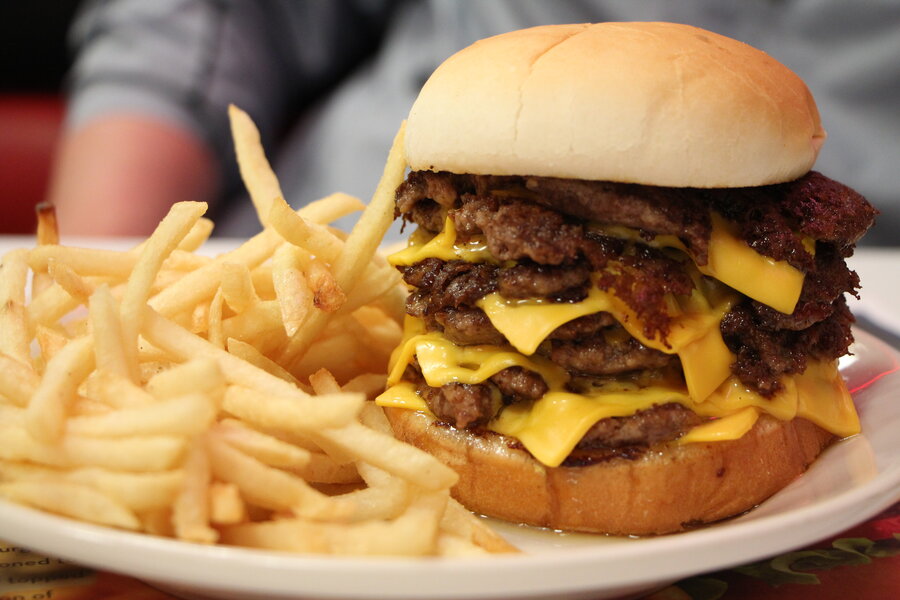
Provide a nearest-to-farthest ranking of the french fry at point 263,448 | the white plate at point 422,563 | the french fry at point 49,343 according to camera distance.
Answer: the white plate at point 422,563 < the french fry at point 263,448 < the french fry at point 49,343

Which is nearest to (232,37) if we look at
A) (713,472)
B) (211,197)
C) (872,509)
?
Result: (211,197)

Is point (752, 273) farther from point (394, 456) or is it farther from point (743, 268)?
point (394, 456)

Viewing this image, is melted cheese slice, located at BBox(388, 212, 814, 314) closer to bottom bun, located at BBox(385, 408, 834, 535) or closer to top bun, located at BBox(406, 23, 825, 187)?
top bun, located at BBox(406, 23, 825, 187)

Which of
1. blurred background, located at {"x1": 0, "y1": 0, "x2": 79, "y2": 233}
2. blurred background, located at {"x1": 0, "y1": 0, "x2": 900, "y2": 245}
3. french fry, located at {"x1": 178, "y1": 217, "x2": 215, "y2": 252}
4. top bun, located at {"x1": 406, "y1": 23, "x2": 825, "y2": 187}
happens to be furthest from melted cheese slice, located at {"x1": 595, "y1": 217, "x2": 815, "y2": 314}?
blurred background, located at {"x1": 0, "y1": 0, "x2": 79, "y2": 233}

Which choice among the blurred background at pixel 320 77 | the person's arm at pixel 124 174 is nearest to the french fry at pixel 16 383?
the person's arm at pixel 124 174

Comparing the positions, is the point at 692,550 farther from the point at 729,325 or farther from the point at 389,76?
the point at 389,76

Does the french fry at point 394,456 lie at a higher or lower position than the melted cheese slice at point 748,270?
lower

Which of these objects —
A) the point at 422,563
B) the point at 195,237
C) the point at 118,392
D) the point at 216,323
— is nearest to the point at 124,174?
the point at 195,237

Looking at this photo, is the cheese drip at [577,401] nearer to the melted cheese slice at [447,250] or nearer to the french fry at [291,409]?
the melted cheese slice at [447,250]
